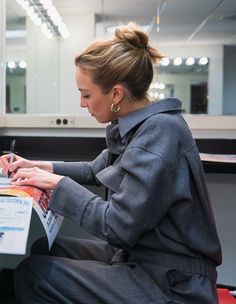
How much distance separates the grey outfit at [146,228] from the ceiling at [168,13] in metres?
3.39

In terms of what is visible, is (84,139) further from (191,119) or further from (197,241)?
(197,241)

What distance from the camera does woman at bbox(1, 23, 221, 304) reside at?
76cm

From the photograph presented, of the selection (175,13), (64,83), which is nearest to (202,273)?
(64,83)

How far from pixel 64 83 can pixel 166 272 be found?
3.90 meters

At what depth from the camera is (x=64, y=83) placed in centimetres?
443

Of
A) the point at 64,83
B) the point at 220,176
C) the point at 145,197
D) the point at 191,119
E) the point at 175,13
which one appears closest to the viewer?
the point at 145,197

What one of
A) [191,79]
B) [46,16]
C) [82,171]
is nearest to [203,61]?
[191,79]

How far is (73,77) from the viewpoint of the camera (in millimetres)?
3359

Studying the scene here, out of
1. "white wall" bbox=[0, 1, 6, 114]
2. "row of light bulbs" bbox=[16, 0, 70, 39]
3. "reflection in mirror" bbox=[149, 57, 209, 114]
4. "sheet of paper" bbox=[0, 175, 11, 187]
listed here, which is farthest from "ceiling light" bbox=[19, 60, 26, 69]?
"sheet of paper" bbox=[0, 175, 11, 187]

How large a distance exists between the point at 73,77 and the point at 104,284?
2.80 meters

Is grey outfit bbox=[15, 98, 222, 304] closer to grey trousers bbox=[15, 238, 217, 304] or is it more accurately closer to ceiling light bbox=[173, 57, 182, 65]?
grey trousers bbox=[15, 238, 217, 304]

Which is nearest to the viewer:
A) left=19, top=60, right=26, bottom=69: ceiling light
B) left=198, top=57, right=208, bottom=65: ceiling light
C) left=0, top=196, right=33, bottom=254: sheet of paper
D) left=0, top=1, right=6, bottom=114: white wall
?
left=0, top=196, right=33, bottom=254: sheet of paper

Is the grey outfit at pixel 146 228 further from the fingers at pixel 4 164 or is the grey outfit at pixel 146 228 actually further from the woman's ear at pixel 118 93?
the fingers at pixel 4 164

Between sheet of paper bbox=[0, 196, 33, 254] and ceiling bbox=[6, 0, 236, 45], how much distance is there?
3446 millimetres
